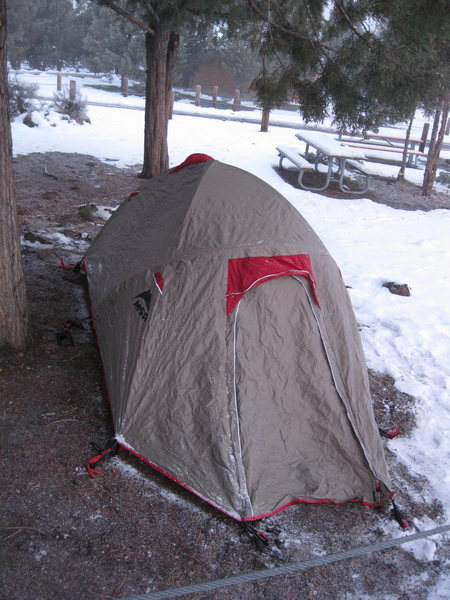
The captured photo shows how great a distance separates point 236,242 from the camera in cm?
365

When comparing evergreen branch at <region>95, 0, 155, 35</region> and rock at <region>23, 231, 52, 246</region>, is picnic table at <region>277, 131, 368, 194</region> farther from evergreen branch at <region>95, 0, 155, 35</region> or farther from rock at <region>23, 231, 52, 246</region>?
rock at <region>23, 231, 52, 246</region>

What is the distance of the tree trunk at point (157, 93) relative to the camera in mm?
9617

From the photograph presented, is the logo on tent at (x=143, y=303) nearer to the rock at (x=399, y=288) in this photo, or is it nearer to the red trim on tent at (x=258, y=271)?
the red trim on tent at (x=258, y=271)

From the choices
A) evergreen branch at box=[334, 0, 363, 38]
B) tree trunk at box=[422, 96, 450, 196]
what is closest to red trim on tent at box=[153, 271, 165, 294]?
evergreen branch at box=[334, 0, 363, 38]

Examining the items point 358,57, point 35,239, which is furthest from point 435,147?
point 35,239

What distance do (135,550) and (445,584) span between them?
165cm

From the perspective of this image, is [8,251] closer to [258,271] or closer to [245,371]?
[258,271]

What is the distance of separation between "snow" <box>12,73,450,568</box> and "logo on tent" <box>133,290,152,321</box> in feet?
6.70

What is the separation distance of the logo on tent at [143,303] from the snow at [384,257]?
2043mm

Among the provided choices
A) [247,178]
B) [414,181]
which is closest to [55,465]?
[247,178]

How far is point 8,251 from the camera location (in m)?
3.98

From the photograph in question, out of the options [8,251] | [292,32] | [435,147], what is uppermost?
[292,32]

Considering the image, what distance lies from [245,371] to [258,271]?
0.65 meters

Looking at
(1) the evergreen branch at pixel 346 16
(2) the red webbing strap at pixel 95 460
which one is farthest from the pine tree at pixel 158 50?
(2) the red webbing strap at pixel 95 460
